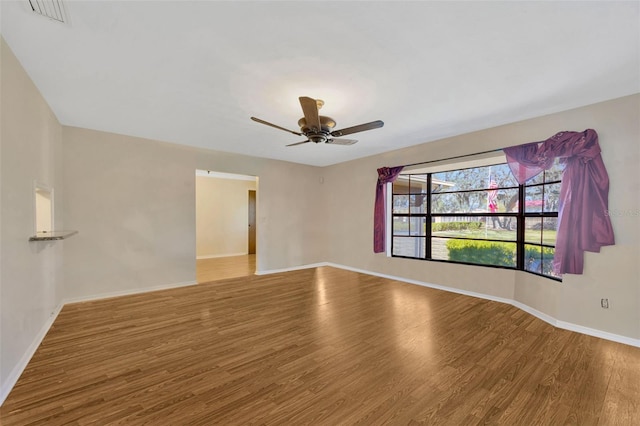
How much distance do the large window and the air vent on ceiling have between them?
4927 millimetres

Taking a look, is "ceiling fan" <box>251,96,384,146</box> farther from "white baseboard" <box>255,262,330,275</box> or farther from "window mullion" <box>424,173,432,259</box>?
"white baseboard" <box>255,262,330,275</box>

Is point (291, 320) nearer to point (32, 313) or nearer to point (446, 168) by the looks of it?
point (32, 313)

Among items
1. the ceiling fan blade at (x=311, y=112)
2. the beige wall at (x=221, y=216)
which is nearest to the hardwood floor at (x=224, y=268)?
the beige wall at (x=221, y=216)

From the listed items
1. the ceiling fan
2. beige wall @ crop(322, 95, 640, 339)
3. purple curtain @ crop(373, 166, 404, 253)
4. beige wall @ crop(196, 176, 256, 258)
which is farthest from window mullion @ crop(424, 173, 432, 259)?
beige wall @ crop(196, 176, 256, 258)

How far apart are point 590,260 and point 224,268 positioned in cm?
646

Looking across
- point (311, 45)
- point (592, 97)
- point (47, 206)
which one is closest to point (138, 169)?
point (47, 206)

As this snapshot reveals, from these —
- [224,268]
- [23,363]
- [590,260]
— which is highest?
[590,260]

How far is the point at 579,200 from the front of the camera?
9.98 feet

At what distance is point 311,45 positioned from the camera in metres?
2.01

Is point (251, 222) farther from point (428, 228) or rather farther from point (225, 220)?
point (428, 228)

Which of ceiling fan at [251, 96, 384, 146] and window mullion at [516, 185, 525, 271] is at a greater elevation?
ceiling fan at [251, 96, 384, 146]

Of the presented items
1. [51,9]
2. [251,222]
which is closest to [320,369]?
[51,9]

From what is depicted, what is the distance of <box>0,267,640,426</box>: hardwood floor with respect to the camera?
5.74ft

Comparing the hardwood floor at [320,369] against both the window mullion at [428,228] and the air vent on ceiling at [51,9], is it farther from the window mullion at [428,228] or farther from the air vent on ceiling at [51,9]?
the air vent on ceiling at [51,9]
